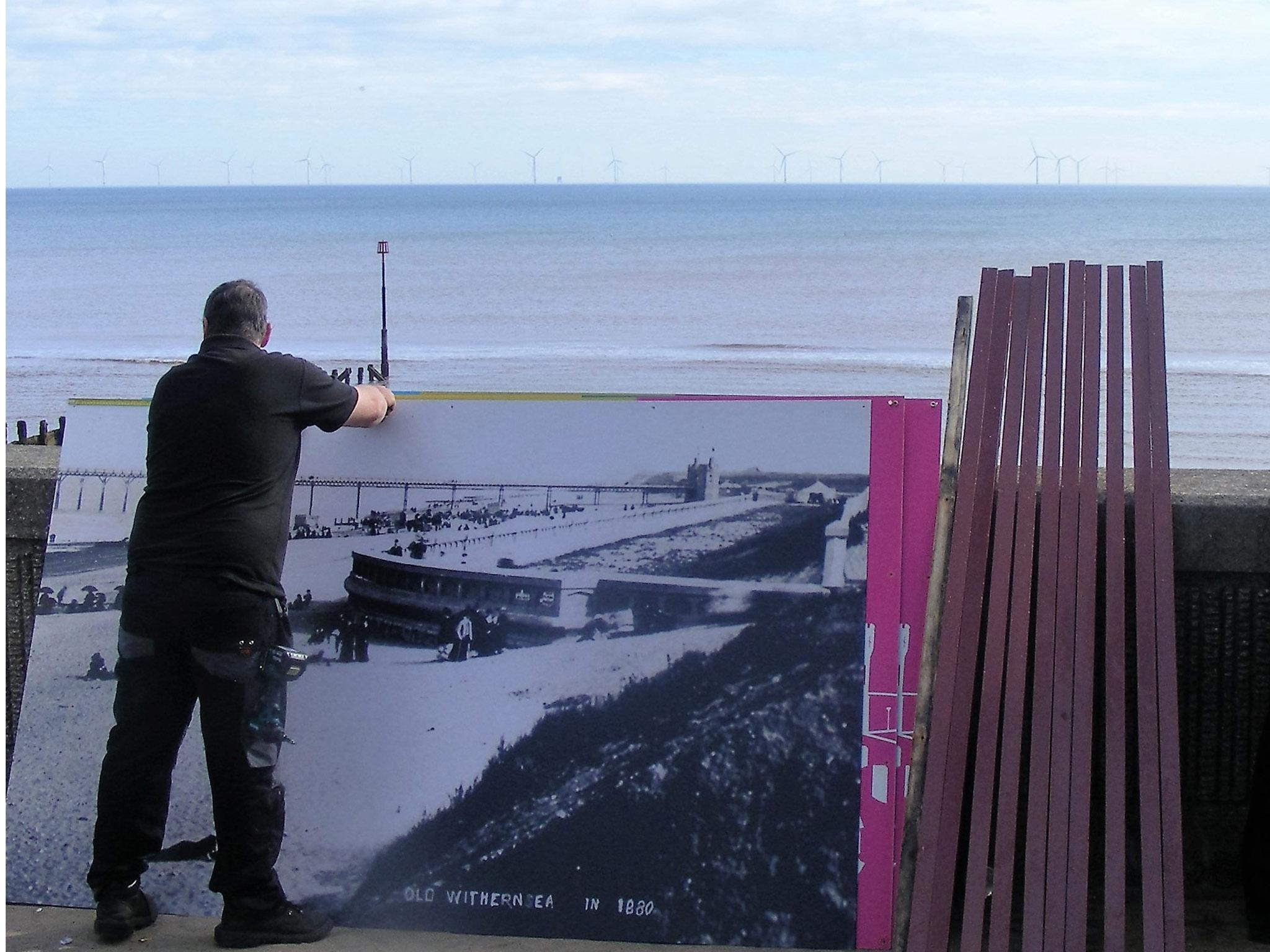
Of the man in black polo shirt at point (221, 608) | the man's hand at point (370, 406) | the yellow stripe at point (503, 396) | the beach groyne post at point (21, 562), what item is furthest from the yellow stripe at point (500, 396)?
the beach groyne post at point (21, 562)

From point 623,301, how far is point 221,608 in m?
33.0

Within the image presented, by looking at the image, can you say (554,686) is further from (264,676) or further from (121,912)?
(121,912)

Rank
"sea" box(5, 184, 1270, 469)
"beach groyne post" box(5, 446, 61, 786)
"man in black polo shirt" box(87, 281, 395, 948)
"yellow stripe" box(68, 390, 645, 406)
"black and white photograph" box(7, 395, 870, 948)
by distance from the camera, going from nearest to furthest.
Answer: "man in black polo shirt" box(87, 281, 395, 948)
"black and white photograph" box(7, 395, 870, 948)
"yellow stripe" box(68, 390, 645, 406)
"beach groyne post" box(5, 446, 61, 786)
"sea" box(5, 184, 1270, 469)

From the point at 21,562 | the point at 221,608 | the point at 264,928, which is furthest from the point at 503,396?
the point at 21,562

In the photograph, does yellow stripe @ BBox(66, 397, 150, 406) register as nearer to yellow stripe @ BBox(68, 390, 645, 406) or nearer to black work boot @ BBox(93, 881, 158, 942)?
yellow stripe @ BBox(68, 390, 645, 406)

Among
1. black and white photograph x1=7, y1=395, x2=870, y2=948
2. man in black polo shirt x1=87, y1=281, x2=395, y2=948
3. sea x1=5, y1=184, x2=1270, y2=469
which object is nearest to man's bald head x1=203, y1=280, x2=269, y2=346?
man in black polo shirt x1=87, y1=281, x2=395, y2=948

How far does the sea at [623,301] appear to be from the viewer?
20500mm

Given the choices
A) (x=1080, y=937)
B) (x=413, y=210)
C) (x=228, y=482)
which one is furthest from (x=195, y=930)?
(x=413, y=210)

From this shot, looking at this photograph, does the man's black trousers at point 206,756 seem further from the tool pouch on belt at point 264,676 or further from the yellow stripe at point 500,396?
the yellow stripe at point 500,396

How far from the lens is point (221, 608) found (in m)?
3.44

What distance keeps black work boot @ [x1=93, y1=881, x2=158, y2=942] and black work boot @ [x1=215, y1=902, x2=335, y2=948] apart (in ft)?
0.77

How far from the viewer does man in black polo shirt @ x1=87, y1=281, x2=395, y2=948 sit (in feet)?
11.3

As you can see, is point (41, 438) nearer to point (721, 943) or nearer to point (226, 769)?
point (226, 769)

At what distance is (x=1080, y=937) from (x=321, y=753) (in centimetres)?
200
